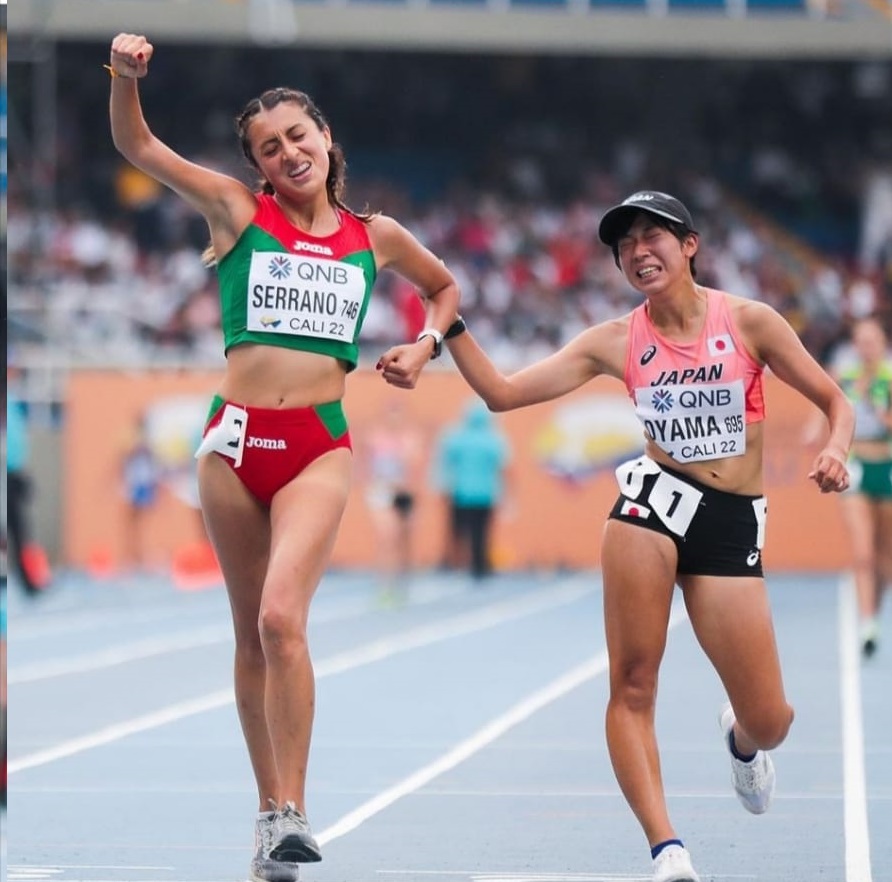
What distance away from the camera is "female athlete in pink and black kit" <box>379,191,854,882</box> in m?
6.64

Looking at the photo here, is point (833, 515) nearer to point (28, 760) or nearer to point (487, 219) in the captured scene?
point (487, 219)

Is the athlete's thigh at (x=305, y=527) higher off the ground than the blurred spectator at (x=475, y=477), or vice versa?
the blurred spectator at (x=475, y=477)

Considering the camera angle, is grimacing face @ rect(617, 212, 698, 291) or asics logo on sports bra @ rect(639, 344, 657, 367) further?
asics logo on sports bra @ rect(639, 344, 657, 367)

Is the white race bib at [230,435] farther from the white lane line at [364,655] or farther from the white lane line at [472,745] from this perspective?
the white lane line at [364,655]

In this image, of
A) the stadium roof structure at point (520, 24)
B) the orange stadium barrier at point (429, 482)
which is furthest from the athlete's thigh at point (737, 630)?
the stadium roof structure at point (520, 24)

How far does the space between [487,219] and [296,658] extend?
27.8m

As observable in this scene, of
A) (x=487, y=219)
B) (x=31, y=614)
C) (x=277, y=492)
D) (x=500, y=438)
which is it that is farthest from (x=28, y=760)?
(x=487, y=219)

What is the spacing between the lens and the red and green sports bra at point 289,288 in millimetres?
6598

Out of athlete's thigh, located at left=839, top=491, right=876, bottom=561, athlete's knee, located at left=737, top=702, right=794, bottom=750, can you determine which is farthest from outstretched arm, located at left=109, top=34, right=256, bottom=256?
athlete's thigh, located at left=839, top=491, right=876, bottom=561

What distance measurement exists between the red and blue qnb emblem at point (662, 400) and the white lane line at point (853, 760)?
5.40ft

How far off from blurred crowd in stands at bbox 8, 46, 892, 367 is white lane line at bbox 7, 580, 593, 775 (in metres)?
6.93

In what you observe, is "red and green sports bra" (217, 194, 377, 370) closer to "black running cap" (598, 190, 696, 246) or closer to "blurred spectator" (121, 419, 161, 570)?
"black running cap" (598, 190, 696, 246)

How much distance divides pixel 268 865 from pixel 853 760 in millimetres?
4574

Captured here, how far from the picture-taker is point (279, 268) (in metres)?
6.61
